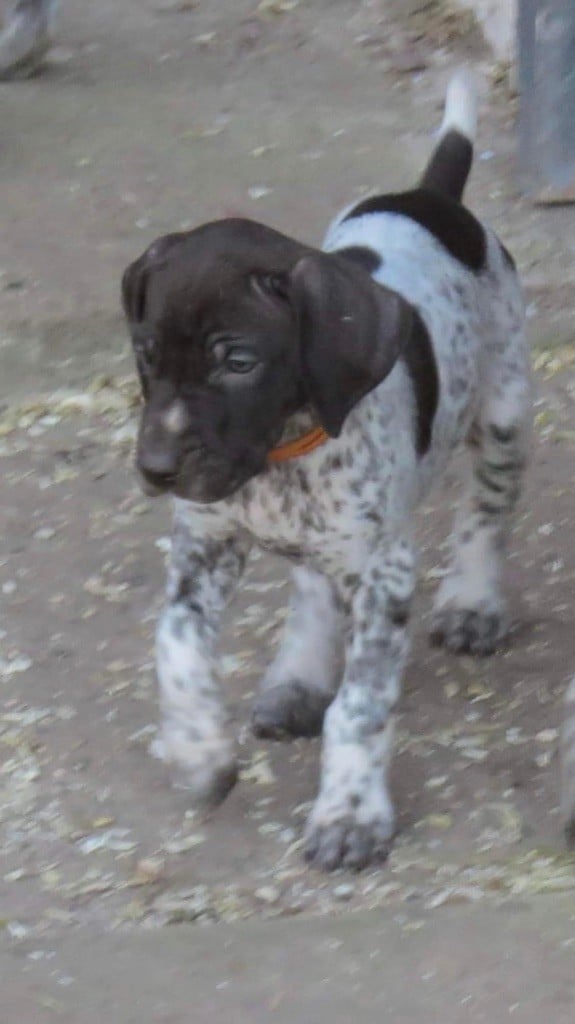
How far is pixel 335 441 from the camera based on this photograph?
13.7 ft

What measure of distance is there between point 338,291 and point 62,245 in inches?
156

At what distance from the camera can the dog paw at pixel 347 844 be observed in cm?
420

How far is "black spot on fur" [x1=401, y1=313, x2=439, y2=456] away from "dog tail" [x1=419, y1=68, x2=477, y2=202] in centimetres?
80

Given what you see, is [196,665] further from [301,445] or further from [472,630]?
[472,630]

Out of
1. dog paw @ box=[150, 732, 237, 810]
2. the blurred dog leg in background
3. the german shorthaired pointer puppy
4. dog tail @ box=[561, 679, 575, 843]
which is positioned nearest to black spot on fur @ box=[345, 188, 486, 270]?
the german shorthaired pointer puppy

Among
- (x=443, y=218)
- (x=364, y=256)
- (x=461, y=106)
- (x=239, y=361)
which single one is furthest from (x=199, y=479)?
(x=461, y=106)

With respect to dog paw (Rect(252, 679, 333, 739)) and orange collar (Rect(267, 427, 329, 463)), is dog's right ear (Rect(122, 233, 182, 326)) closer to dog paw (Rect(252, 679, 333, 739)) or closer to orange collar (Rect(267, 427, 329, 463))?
orange collar (Rect(267, 427, 329, 463))

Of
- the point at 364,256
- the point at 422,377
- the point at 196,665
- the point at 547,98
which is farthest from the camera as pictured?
the point at 547,98

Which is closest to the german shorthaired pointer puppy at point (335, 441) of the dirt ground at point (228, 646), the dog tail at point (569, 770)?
the dirt ground at point (228, 646)

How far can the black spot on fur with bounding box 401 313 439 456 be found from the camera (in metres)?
4.46

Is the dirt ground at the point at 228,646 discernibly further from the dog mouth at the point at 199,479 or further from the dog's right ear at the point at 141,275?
the dog's right ear at the point at 141,275

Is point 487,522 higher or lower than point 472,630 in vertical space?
higher

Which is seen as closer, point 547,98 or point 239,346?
point 239,346

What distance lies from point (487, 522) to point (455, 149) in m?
1.01
